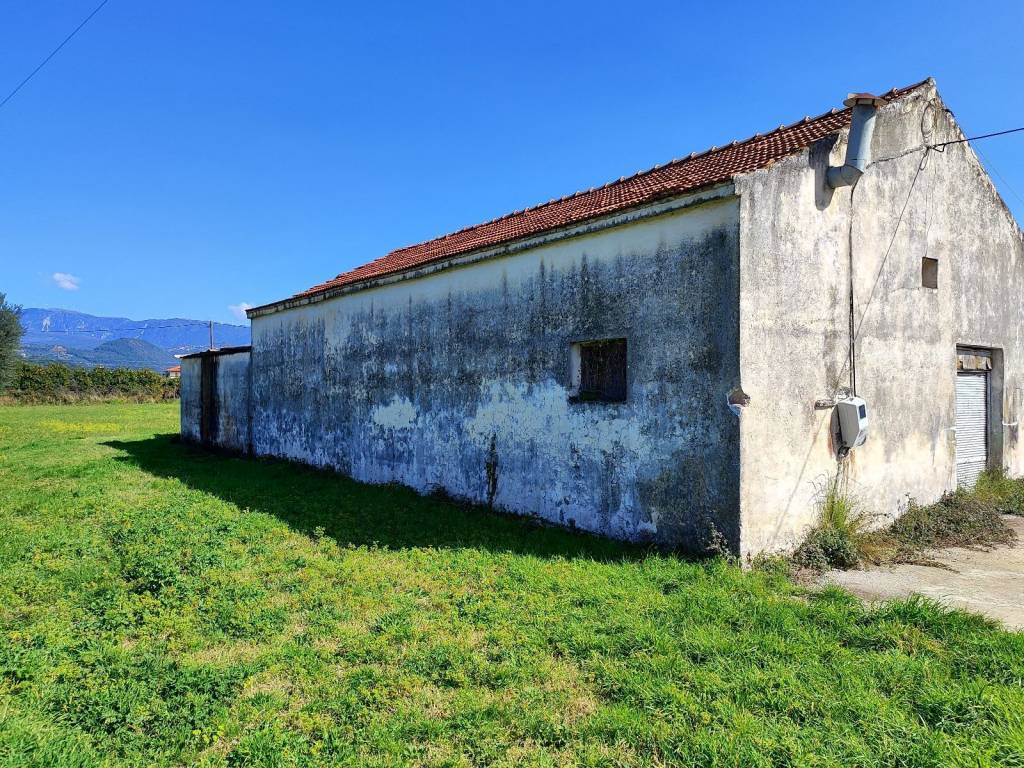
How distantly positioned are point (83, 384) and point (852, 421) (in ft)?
150

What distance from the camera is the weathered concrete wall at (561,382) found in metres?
6.24

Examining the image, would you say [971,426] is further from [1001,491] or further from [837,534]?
[837,534]

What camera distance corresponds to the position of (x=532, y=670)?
3.98m

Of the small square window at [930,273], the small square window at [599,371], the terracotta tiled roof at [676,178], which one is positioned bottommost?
the small square window at [599,371]

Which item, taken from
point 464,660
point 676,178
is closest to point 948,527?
point 676,178

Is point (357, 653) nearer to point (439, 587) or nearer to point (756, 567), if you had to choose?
point (439, 587)

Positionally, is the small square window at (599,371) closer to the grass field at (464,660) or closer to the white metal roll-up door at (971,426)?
the grass field at (464,660)

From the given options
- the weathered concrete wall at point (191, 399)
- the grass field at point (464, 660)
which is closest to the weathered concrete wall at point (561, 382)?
the grass field at point (464, 660)

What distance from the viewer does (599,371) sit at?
296 inches

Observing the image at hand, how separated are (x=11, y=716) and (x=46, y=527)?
516 centimetres

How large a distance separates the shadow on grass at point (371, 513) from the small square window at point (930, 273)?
5.98m

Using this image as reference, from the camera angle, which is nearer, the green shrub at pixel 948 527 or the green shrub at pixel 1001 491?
the green shrub at pixel 948 527

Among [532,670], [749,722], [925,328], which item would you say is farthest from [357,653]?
[925,328]

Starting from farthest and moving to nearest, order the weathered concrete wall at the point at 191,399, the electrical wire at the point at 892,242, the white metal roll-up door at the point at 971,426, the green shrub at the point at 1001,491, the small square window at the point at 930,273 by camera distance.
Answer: the weathered concrete wall at the point at 191,399 → the white metal roll-up door at the point at 971,426 → the green shrub at the point at 1001,491 → the small square window at the point at 930,273 → the electrical wire at the point at 892,242
